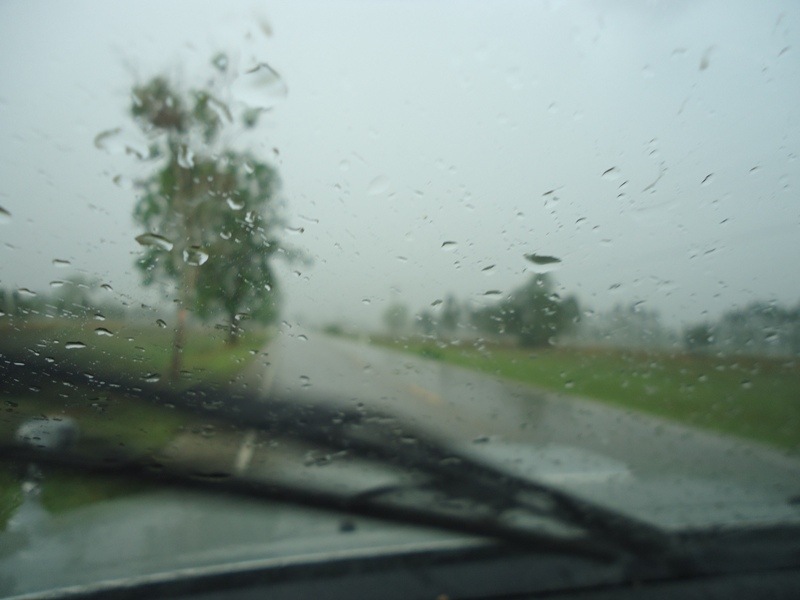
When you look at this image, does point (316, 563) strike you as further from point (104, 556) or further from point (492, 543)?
point (104, 556)

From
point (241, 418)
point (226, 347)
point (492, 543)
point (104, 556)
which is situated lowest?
point (104, 556)

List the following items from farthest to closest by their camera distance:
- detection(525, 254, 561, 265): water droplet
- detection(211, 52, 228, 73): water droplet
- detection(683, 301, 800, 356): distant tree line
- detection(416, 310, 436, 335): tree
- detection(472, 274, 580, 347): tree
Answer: detection(683, 301, 800, 356): distant tree line → detection(416, 310, 436, 335): tree → detection(472, 274, 580, 347): tree → detection(525, 254, 561, 265): water droplet → detection(211, 52, 228, 73): water droplet

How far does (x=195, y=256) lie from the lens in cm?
425

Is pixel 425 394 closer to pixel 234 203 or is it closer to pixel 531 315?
pixel 531 315

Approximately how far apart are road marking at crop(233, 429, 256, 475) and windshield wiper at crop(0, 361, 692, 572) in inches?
2.3

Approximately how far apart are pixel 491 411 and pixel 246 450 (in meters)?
1.81

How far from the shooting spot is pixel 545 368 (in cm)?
504

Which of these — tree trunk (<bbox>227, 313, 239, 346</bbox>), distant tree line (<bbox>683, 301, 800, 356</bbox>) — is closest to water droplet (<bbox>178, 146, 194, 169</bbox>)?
tree trunk (<bbox>227, 313, 239, 346</bbox>)

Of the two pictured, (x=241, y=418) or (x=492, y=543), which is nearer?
(x=492, y=543)

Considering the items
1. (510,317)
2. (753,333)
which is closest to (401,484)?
(510,317)

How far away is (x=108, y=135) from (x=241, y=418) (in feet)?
5.86

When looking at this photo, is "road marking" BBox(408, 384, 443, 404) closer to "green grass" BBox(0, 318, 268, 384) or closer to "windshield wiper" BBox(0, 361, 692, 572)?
"windshield wiper" BBox(0, 361, 692, 572)

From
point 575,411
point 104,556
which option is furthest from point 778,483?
point 104,556

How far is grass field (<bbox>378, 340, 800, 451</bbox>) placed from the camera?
4980mm
